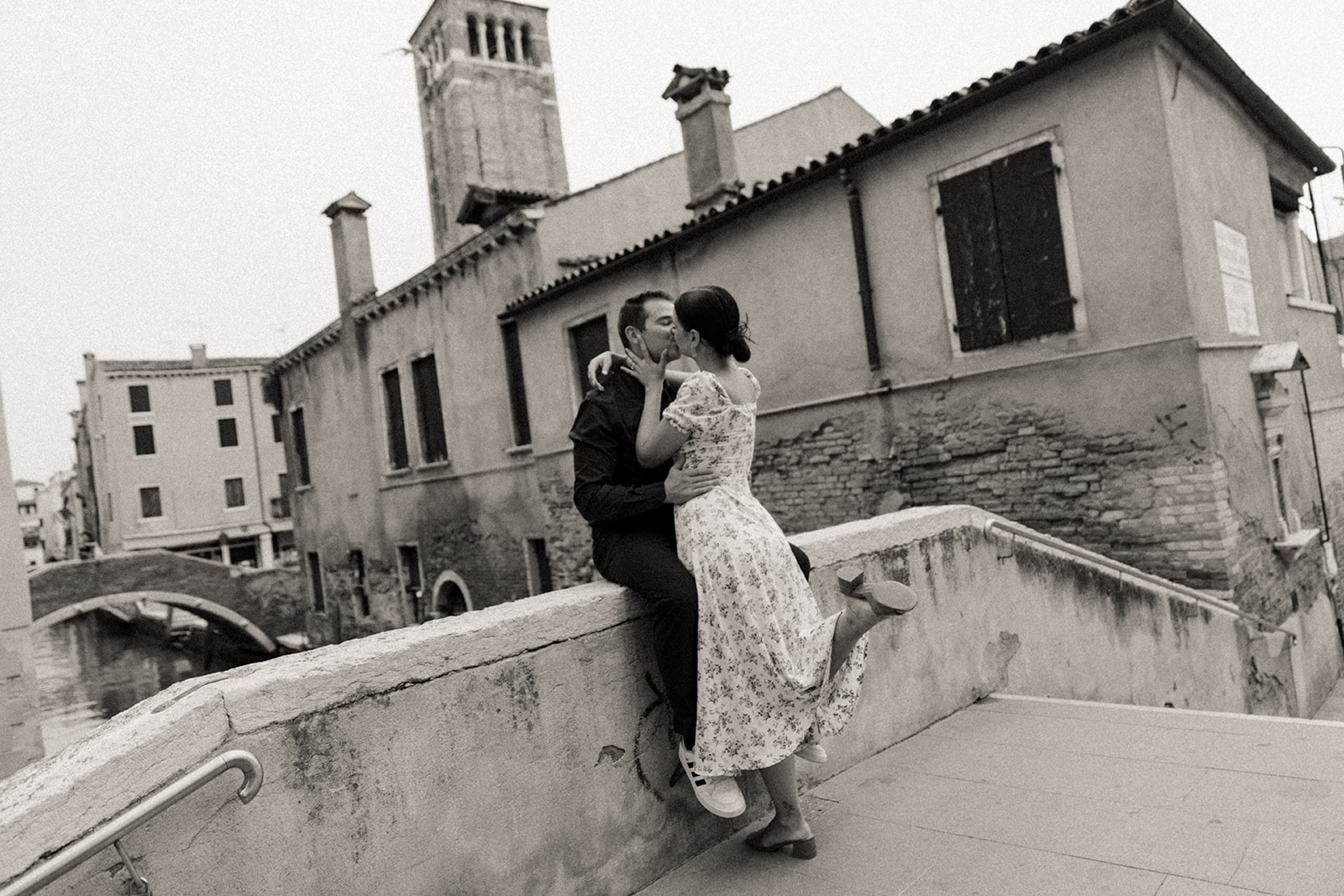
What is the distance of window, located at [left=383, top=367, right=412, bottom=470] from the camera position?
58.9 feet

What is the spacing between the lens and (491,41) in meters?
33.6

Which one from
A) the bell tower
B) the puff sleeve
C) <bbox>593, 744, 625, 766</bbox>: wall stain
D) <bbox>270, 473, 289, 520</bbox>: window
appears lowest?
<bbox>593, 744, 625, 766</bbox>: wall stain

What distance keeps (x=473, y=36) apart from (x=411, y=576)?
2392 centimetres

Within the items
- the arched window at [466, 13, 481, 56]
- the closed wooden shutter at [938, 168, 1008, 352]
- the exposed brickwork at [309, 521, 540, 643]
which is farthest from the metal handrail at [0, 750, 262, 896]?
the arched window at [466, 13, 481, 56]

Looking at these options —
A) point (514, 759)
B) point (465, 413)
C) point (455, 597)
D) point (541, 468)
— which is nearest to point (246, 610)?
point (455, 597)

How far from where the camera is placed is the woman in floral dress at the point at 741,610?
7.82 ft

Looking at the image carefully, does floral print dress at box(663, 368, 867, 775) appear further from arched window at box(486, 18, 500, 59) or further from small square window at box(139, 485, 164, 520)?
small square window at box(139, 485, 164, 520)

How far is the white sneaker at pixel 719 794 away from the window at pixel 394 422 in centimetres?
1633

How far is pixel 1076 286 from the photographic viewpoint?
7141mm

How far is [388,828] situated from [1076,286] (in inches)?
270

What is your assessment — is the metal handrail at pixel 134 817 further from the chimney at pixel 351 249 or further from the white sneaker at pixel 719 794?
the chimney at pixel 351 249

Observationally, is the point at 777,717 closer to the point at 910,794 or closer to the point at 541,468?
the point at 910,794

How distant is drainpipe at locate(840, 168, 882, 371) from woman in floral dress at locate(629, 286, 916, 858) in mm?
6260

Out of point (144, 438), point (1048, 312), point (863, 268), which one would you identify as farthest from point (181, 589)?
point (1048, 312)
